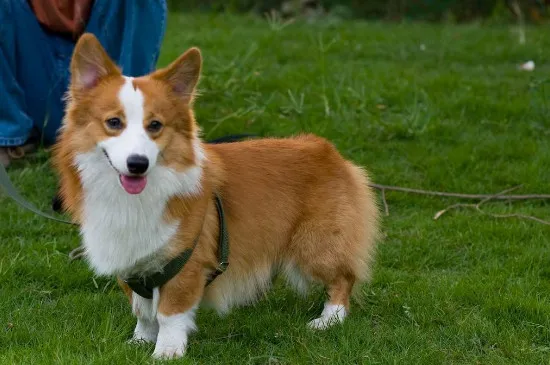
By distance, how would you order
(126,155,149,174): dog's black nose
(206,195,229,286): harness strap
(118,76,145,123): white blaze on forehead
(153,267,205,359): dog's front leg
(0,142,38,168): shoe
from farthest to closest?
(0,142,38,168): shoe
(206,195,229,286): harness strap
(153,267,205,359): dog's front leg
(118,76,145,123): white blaze on forehead
(126,155,149,174): dog's black nose

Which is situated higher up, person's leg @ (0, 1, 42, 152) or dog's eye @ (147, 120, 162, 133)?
dog's eye @ (147, 120, 162, 133)

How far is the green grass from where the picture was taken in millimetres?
3197

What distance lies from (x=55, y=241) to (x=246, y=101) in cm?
233

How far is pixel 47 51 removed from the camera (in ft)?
16.9

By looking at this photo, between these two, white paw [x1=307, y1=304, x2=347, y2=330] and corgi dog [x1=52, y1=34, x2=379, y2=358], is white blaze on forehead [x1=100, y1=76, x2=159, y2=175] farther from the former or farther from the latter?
white paw [x1=307, y1=304, x2=347, y2=330]

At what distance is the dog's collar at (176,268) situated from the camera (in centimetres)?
301

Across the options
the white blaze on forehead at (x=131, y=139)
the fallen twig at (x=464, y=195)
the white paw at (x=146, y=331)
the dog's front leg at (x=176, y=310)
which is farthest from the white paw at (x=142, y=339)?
the fallen twig at (x=464, y=195)

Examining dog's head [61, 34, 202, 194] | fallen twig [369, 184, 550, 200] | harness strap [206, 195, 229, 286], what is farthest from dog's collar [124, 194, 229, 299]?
fallen twig [369, 184, 550, 200]

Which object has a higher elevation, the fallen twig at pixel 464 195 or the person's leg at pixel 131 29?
the person's leg at pixel 131 29

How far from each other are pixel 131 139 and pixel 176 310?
0.72m

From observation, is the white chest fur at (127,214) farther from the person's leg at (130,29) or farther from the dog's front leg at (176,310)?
the person's leg at (130,29)

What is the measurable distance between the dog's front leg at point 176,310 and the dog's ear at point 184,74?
668 millimetres

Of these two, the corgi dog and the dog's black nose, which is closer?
the dog's black nose

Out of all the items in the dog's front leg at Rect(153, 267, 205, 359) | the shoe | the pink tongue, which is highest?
the pink tongue
